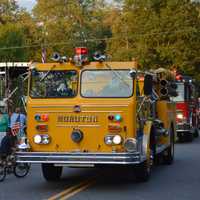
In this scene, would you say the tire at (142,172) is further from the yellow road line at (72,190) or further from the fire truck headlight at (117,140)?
the fire truck headlight at (117,140)

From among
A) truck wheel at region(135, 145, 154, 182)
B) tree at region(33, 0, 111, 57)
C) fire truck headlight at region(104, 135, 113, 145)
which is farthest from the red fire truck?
tree at region(33, 0, 111, 57)

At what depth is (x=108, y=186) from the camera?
43.7 ft

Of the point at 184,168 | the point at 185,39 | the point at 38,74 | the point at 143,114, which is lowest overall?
the point at 184,168

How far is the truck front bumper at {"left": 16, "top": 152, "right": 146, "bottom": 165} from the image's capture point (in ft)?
40.0

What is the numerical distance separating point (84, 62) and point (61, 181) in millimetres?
2881

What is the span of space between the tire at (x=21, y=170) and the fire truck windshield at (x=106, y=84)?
302 cm

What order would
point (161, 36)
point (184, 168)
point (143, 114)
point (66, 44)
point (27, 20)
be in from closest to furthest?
point (143, 114) < point (184, 168) < point (161, 36) < point (66, 44) < point (27, 20)

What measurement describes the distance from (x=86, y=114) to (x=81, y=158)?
38.7 inches

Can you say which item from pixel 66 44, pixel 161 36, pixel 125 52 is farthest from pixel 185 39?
pixel 66 44

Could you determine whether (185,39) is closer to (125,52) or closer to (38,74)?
(125,52)

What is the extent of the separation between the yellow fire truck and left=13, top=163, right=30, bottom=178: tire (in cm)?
212

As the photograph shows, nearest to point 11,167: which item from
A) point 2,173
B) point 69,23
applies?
point 2,173

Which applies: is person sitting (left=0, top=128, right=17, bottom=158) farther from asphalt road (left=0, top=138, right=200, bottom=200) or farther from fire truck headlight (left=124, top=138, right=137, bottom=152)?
fire truck headlight (left=124, top=138, right=137, bottom=152)

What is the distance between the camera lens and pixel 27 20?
7462cm
